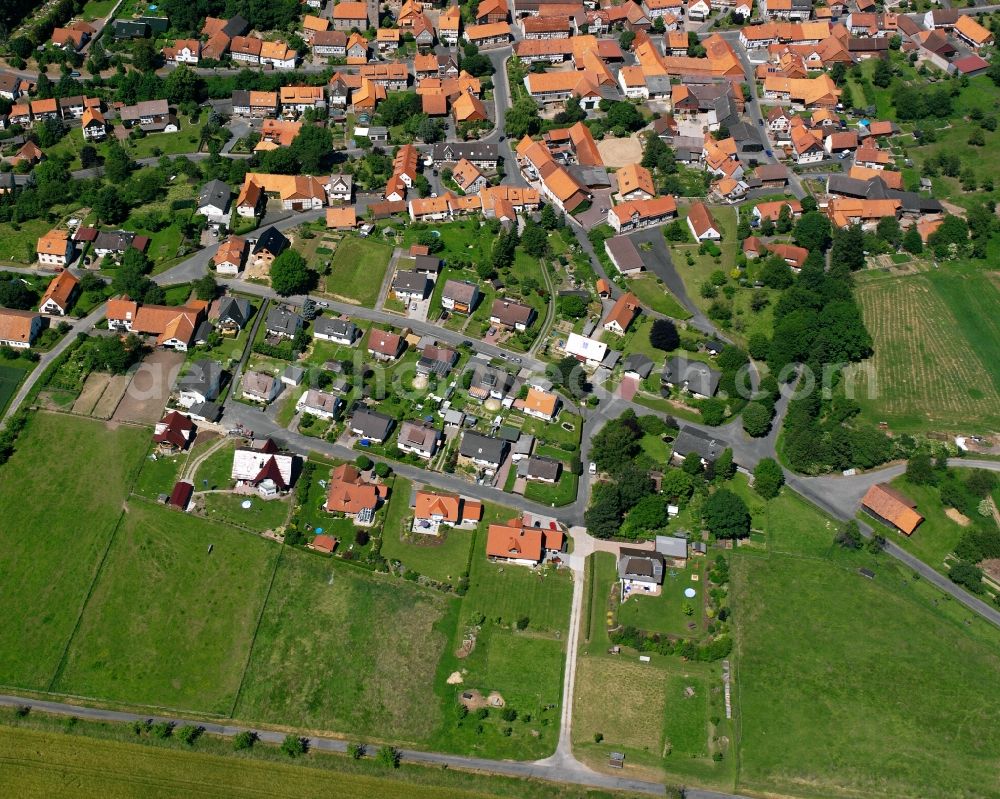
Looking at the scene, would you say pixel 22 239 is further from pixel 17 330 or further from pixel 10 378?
pixel 10 378

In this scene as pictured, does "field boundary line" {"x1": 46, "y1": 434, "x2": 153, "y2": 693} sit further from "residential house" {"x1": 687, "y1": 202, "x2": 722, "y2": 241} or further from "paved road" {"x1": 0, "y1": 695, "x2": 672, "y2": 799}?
"residential house" {"x1": 687, "y1": 202, "x2": 722, "y2": 241}

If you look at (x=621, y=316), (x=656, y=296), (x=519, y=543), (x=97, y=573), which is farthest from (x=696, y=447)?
(x=97, y=573)

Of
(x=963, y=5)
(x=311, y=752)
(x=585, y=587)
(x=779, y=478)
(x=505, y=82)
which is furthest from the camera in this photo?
(x=963, y=5)

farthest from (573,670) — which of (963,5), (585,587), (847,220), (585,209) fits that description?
(963,5)

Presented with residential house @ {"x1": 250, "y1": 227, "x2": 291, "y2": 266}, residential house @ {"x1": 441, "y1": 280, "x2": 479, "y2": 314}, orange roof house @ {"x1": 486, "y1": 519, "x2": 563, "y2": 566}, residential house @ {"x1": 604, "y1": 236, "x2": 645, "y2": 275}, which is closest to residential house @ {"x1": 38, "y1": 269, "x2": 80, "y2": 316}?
residential house @ {"x1": 250, "y1": 227, "x2": 291, "y2": 266}

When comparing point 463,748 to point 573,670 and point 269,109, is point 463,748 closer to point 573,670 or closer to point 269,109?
point 573,670

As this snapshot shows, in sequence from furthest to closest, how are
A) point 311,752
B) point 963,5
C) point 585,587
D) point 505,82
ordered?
point 963,5, point 505,82, point 585,587, point 311,752

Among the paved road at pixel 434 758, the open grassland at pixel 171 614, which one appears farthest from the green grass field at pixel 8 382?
the paved road at pixel 434 758
